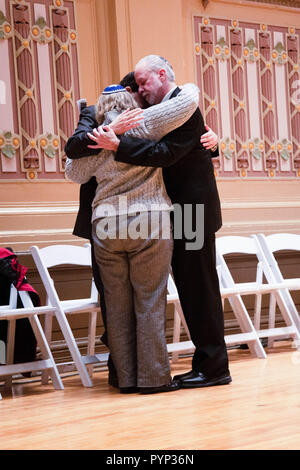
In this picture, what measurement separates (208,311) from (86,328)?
160 centimetres

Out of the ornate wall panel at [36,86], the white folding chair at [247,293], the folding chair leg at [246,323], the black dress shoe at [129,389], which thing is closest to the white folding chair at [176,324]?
the white folding chair at [247,293]

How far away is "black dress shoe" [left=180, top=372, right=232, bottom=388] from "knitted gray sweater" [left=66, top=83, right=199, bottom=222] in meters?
0.81

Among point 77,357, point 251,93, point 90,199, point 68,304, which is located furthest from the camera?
point 251,93

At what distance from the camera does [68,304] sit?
3965 millimetres

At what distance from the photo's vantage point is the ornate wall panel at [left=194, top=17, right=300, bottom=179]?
5.54 m

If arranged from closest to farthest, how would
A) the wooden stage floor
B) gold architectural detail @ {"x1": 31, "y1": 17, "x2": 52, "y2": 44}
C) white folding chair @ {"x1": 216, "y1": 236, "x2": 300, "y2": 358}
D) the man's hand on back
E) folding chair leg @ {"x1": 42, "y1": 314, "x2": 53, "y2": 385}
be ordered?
the wooden stage floor, the man's hand on back, folding chair leg @ {"x1": 42, "y1": 314, "x2": 53, "y2": 385}, white folding chair @ {"x1": 216, "y1": 236, "x2": 300, "y2": 358}, gold architectural detail @ {"x1": 31, "y1": 17, "x2": 52, "y2": 44}

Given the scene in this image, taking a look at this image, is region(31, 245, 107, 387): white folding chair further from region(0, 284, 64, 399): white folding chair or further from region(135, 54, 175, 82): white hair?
region(135, 54, 175, 82): white hair

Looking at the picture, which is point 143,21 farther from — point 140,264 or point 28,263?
point 140,264

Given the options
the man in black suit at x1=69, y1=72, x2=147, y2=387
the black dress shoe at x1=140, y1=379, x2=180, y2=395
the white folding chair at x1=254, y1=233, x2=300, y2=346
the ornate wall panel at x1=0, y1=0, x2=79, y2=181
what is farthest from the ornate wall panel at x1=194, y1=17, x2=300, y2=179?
the black dress shoe at x1=140, y1=379, x2=180, y2=395

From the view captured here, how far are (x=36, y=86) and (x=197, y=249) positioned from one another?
207 centimetres

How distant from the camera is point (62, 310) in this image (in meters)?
3.73

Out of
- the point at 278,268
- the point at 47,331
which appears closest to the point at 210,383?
the point at 47,331

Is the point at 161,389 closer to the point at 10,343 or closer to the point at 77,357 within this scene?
the point at 77,357

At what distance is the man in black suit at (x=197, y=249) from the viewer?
10.8 feet
